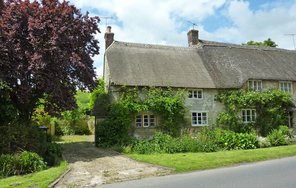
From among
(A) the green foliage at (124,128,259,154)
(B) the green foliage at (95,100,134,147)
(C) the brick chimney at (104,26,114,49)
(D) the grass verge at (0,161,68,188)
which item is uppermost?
(C) the brick chimney at (104,26,114,49)

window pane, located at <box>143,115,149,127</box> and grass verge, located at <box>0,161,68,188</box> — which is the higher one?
window pane, located at <box>143,115,149,127</box>

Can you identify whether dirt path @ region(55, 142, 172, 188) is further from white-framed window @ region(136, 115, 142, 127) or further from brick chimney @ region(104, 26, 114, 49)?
brick chimney @ region(104, 26, 114, 49)

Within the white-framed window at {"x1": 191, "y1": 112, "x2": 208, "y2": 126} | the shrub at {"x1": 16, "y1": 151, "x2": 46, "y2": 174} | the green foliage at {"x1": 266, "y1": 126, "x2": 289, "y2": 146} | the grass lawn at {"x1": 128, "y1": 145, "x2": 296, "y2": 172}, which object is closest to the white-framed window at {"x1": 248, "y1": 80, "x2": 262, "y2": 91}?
the white-framed window at {"x1": 191, "y1": 112, "x2": 208, "y2": 126}

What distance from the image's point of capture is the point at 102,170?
15273 millimetres

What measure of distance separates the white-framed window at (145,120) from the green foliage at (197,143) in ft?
6.50

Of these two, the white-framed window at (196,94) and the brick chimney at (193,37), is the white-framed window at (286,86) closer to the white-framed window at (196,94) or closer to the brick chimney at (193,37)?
the white-framed window at (196,94)

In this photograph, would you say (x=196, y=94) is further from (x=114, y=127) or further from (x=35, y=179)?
(x=35, y=179)

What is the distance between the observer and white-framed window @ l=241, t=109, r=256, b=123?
28.6 meters

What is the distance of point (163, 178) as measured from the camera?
13266 mm

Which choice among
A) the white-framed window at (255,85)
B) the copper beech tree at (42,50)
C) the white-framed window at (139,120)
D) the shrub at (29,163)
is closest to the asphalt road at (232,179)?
the shrub at (29,163)

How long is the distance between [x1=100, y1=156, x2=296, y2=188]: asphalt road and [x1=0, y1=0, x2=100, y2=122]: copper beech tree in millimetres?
8392

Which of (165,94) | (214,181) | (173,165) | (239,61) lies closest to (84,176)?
(173,165)

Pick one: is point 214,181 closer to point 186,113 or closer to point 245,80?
point 186,113

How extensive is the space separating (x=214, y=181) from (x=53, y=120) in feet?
87.4
